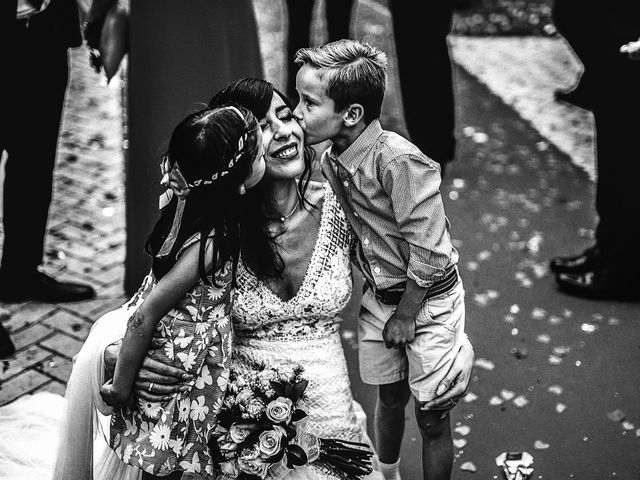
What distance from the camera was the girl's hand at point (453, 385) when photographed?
10.1ft

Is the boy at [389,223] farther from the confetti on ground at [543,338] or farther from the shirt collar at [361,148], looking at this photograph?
the confetti on ground at [543,338]

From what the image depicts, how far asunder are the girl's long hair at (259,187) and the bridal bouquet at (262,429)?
0.38 metres

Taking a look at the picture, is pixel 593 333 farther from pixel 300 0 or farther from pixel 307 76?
pixel 300 0

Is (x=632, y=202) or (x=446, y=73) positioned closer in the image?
(x=632, y=202)

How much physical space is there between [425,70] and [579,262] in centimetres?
194

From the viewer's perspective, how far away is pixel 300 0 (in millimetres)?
6766

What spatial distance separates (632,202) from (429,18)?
2.13 metres

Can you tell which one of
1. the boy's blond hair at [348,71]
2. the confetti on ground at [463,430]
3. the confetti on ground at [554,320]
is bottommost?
the confetti on ground at [554,320]

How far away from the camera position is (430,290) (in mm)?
3074

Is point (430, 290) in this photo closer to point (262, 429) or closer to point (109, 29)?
point (262, 429)

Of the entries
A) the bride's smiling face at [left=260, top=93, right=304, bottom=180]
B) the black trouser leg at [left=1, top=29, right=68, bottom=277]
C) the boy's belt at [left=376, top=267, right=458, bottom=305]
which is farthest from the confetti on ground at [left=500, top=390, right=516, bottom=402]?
the black trouser leg at [left=1, top=29, right=68, bottom=277]

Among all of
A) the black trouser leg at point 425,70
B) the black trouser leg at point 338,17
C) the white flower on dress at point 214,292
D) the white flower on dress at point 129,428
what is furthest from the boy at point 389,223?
the black trouser leg at point 338,17

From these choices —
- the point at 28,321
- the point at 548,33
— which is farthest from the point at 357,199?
the point at 548,33

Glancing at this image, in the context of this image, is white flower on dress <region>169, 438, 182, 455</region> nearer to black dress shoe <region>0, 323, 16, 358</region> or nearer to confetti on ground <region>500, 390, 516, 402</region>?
confetti on ground <region>500, 390, 516, 402</region>
